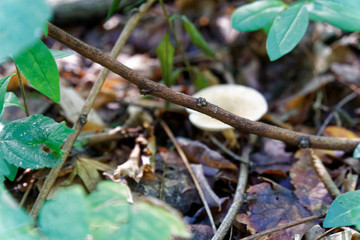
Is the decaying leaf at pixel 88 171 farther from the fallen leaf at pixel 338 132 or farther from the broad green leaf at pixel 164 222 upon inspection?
the fallen leaf at pixel 338 132

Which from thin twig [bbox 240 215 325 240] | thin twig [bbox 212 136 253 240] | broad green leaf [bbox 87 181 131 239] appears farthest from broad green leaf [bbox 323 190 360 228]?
broad green leaf [bbox 87 181 131 239]

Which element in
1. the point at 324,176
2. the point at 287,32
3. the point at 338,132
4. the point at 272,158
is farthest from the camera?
the point at 338,132

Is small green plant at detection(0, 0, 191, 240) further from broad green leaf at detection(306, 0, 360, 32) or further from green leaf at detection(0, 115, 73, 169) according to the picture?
broad green leaf at detection(306, 0, 360, 32)

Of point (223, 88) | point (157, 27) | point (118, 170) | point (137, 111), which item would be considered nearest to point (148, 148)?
point (118, 170)

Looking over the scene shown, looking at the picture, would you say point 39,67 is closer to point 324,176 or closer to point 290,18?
point 290,18

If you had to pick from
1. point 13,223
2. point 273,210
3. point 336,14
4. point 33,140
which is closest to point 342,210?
point 273,210

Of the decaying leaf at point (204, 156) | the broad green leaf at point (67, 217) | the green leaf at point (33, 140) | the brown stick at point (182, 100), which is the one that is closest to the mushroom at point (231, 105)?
the decaying leaf at point (204, 156)
